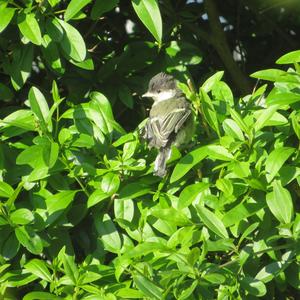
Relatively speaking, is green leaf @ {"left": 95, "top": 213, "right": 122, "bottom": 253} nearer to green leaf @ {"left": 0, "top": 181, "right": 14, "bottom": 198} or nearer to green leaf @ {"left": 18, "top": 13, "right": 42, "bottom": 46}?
green leaf @ {"left": 0, "top": 181, "right": 14, "bottom": 198}

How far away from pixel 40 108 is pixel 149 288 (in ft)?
3.36

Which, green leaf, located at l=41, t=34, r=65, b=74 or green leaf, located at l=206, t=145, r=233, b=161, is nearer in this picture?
green leaf, located at l=206, t=145, r=233, b=161

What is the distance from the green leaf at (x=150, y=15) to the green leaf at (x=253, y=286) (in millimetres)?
1147

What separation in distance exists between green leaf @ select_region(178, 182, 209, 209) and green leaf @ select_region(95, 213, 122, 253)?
0.36 metres

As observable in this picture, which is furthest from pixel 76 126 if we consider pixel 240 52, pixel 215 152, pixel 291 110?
pixel 240 52

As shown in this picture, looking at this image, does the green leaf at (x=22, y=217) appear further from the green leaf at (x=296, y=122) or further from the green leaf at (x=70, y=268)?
the green leaf at (x=296, y=122)

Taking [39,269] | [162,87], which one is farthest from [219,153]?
[162,87]

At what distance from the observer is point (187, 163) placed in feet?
11.5

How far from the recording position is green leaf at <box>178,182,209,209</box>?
3439 mm

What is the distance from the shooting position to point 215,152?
3426mm

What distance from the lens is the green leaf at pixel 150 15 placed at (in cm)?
365

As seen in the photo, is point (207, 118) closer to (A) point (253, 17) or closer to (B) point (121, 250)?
(B) point (121, 250)

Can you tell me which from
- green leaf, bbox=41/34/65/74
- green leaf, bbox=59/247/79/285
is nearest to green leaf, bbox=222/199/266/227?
green leaf, bbox=59/247/79/285

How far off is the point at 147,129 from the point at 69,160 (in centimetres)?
58
